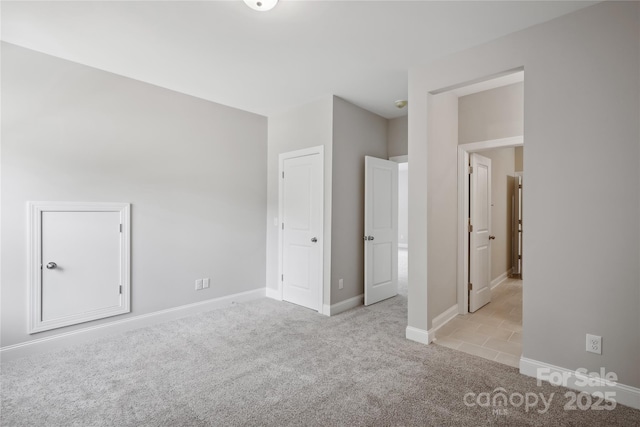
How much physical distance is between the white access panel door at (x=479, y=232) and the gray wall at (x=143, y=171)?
111 inches

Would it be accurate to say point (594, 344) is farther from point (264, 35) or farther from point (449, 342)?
point (264, 35)

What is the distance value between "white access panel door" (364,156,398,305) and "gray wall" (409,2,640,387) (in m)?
2.00

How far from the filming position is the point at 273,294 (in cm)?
456

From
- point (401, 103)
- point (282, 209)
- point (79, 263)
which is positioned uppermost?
point (401, 103)

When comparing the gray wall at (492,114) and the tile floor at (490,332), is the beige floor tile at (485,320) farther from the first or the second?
the gray wall at (492,114)

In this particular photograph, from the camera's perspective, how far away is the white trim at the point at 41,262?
275 cm

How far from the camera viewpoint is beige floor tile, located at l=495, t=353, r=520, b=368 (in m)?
2.56

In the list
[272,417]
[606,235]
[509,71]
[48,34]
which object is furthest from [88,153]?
[606,235]

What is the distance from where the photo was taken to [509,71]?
2551mm

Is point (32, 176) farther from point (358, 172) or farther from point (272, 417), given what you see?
point (358, 172)

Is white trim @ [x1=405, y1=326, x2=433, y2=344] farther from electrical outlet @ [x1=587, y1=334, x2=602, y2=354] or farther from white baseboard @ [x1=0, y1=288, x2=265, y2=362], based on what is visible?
white baseboard @ [x1=0, y1=288, x2=265, y2=362]

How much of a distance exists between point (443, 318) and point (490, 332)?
1.51 feet

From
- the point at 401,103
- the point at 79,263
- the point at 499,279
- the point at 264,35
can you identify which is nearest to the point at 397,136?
the point at 401,103

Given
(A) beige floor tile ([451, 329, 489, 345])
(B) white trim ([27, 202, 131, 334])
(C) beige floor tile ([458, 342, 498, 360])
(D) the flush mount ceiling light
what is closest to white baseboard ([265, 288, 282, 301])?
(B) white trim ([27, 202, 131, 334])
